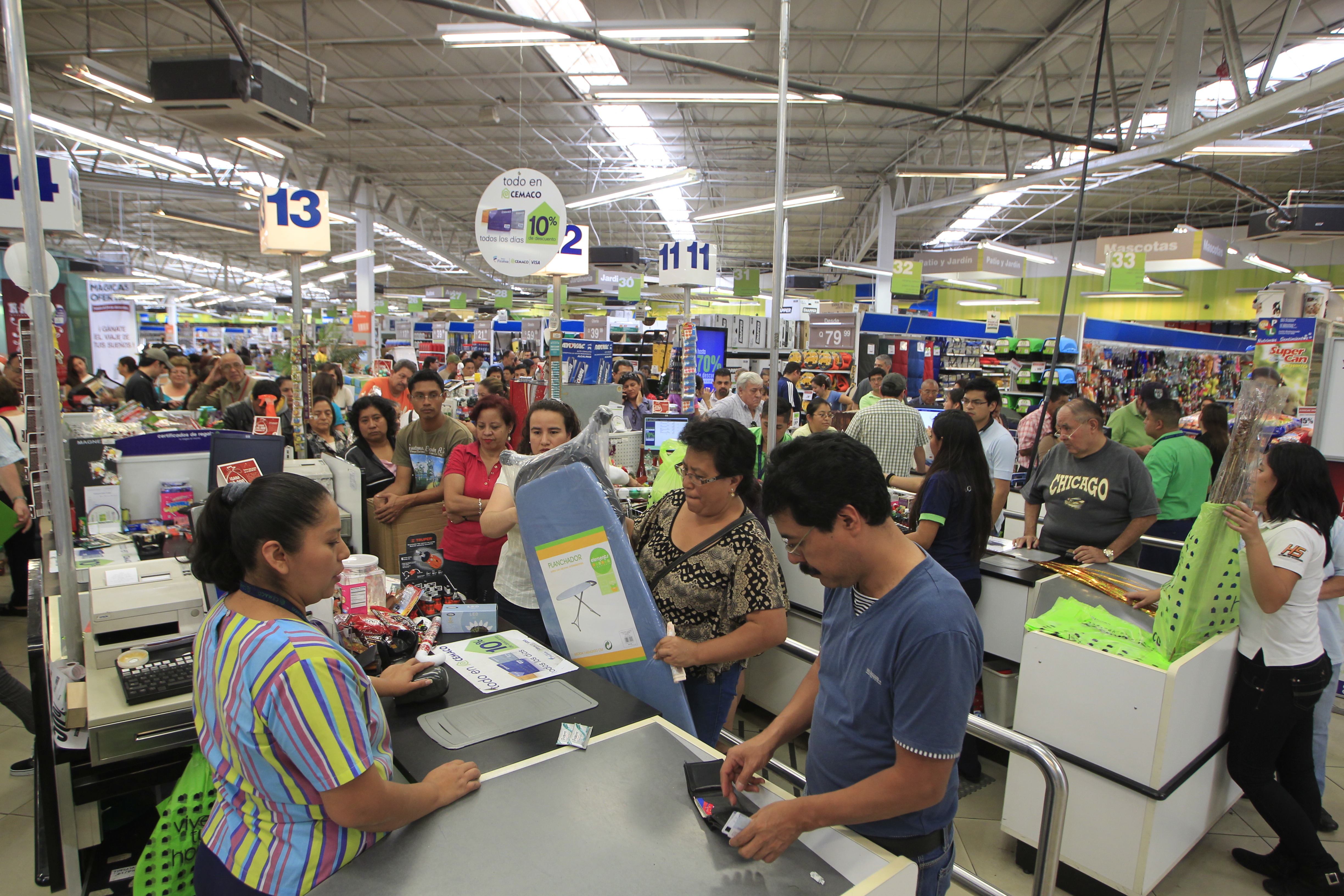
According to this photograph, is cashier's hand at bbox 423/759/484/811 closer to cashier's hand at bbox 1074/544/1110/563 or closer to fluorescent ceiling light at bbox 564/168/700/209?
cashier's hand at bbox 1074/544/1110/563

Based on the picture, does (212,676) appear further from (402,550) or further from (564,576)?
(402,550)

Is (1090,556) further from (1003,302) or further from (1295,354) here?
(1003,302)

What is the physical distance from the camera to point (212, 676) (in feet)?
4.19

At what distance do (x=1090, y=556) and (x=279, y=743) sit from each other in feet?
11.5

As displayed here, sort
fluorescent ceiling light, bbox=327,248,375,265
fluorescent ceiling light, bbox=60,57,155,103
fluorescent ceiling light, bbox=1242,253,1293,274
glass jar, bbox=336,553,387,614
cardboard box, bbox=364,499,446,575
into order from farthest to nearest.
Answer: fluorescent ceiling light, bbox=1242,253,1293,274 → fluorescent ceiling light, bbox=327,248,375,265 → fluorescent ceiling light, bbox=60,57,155,103 → cardboard box, bbox=364,499,446,575 → glass jar, bbox=336,553,387,614

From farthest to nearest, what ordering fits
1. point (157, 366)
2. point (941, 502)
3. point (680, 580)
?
point (157, 366), point (941, 502), point (680, 580)

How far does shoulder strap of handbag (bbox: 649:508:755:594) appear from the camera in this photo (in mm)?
2182

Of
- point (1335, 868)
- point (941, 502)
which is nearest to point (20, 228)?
point (941, 502)

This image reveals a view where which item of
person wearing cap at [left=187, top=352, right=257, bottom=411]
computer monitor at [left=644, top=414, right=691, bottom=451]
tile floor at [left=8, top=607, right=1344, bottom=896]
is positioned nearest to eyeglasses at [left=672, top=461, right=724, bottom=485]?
tile floor at [left=8, top=607, right=1344, bottom=896]

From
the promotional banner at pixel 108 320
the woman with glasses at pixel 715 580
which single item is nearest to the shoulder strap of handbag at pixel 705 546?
the woman with glasses at pixel 715 580

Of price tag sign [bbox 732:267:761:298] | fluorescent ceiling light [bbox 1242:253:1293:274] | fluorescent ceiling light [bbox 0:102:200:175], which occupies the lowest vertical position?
price tag sign [bbox 732:267:761:298]

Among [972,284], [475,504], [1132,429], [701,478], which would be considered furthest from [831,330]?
[972,284]

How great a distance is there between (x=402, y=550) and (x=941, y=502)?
2.75 m

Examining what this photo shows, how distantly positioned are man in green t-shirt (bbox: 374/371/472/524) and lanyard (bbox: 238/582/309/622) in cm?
264
